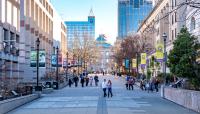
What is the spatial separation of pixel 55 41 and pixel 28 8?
38831 mm

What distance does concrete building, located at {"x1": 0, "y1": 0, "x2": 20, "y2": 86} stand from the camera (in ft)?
146

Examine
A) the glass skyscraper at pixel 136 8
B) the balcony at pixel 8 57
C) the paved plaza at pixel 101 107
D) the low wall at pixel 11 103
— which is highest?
the glass skyscraper at pixel 136 8

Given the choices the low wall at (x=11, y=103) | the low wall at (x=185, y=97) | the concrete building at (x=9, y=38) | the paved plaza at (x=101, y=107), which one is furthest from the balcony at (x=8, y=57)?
the low wall at (x=185, y=97)

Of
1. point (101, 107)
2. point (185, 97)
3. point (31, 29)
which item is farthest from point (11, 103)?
point (31, 29)

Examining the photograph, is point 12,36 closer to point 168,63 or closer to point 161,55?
point 161,55

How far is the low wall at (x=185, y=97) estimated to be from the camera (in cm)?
2456

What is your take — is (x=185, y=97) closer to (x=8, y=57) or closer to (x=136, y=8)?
(x=136, y=8)

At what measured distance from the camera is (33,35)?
68750mm

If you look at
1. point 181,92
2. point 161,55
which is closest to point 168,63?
point 181,92

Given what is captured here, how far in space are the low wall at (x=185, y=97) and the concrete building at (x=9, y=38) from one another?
49.7ft

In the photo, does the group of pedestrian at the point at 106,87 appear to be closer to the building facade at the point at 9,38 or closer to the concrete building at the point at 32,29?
the building facade at the point at 9,38

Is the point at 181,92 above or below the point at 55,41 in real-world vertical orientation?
below

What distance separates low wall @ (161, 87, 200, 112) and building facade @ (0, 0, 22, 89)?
15.2m

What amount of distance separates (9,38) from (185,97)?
25.7 metres
